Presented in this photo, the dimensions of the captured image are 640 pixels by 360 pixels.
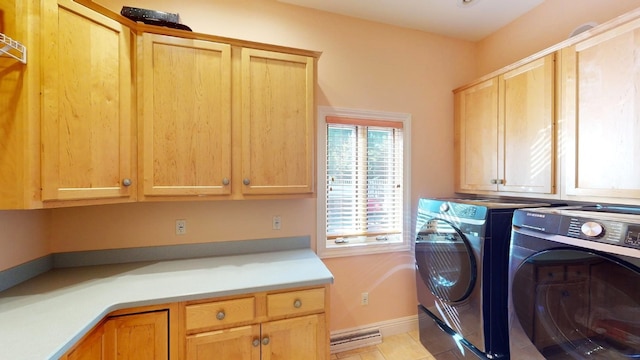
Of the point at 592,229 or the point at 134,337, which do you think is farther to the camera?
the point at 134,337

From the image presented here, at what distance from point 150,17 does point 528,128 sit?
2.54 m

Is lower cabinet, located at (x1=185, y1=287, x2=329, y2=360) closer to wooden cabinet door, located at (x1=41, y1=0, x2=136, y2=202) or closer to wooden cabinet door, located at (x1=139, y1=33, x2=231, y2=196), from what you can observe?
wooden cabinet door, located at (x1=139, y1=33, x2=231, y2=196)

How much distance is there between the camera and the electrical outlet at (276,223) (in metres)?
1.97

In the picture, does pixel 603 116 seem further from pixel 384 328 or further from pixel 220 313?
pixel 220 313

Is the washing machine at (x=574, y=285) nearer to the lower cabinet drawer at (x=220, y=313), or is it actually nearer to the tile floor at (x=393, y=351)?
the tile floor at (x=393, y=351)

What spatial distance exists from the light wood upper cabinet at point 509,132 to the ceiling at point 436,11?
1.91 feet

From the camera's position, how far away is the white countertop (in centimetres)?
93

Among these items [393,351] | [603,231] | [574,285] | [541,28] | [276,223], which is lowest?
[393,351]

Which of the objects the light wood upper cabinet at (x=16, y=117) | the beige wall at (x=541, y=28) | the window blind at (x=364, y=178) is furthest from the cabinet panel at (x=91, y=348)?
the beige wall at (x=541, y=28)

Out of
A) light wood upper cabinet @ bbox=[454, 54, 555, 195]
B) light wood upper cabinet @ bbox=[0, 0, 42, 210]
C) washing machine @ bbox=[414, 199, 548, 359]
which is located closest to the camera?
light wood upper cabinet @ bbox=[0, 0, 42, 210]

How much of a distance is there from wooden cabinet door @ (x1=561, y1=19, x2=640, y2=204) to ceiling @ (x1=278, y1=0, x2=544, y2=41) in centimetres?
79

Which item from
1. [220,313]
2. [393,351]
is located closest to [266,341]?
[220,313]

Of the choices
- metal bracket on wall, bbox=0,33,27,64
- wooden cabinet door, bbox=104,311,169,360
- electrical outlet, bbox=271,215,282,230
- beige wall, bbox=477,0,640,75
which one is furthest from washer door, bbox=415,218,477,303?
metal bracket on wall, bbox=0,33,27,64

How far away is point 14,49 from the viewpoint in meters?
1.05
